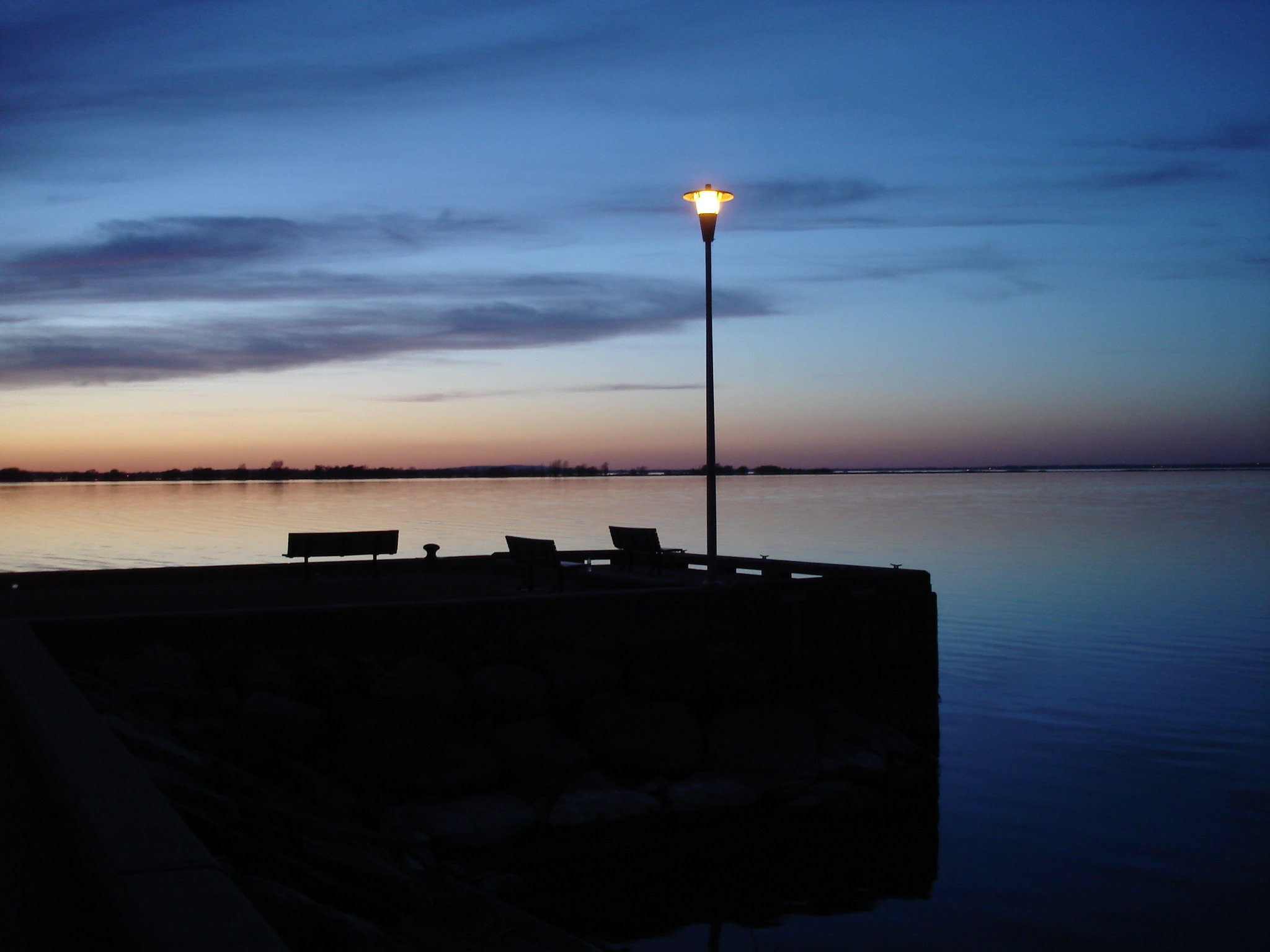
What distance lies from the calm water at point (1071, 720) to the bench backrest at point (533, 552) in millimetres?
7030

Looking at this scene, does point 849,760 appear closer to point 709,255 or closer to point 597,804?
point 597,804

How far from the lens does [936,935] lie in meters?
10.6

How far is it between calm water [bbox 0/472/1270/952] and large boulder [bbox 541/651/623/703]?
3.80 metres

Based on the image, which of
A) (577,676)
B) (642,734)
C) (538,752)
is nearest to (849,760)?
(642,734)

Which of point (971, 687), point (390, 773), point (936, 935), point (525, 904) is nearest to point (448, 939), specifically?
point (525, 904)

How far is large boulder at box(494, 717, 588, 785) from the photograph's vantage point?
40.5 ft

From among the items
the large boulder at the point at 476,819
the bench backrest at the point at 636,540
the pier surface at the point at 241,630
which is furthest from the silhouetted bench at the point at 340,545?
the large boulder at the point at 476,819

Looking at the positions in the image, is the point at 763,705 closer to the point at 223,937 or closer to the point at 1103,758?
the point at 1103,758

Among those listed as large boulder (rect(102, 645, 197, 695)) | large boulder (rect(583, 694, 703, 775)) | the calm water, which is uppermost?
large boulder (rect(102, 645, 197, 695))

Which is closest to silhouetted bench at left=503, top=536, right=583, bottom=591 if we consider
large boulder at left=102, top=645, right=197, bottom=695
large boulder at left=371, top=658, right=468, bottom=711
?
large boulder at left=371, top=658, right=468, bottom=711

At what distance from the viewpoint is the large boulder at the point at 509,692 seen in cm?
1314

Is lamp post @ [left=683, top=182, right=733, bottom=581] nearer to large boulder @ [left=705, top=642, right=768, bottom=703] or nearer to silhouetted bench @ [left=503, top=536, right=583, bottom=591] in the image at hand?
large boulder @ [left=705, top=642, right=768, bottom=703]

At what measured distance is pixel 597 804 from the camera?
1202 centimetres

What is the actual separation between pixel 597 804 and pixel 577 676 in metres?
2.09
